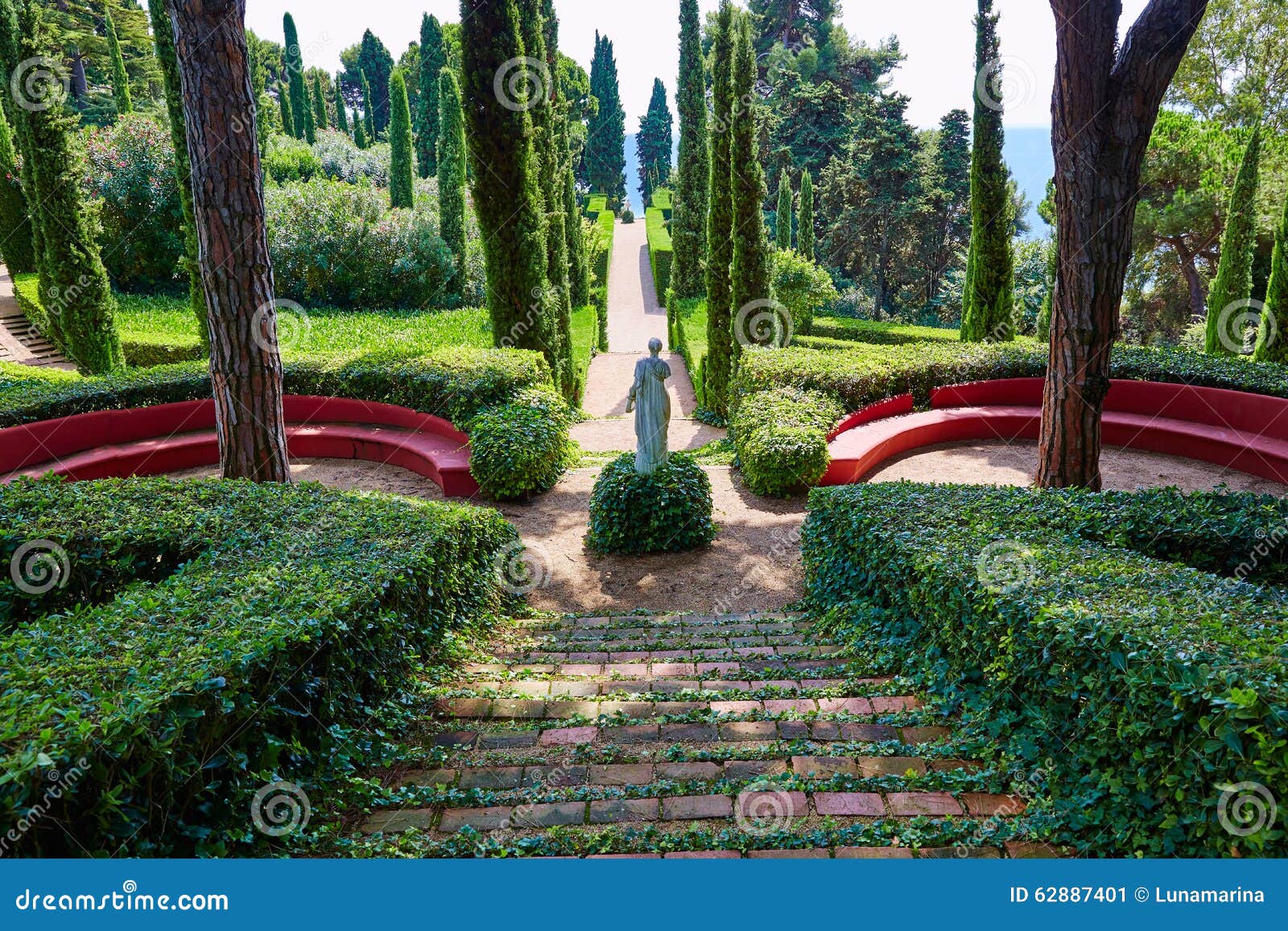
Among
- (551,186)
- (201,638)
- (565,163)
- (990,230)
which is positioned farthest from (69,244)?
(990,230)

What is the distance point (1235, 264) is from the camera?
17.0 metres

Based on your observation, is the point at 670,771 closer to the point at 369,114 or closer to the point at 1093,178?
the point at 1093,178

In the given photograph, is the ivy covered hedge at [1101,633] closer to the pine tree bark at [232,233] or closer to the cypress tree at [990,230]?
the pine tree bark at [232,233]

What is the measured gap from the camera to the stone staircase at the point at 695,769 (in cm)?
301

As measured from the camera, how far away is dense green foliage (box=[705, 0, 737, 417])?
591 inches

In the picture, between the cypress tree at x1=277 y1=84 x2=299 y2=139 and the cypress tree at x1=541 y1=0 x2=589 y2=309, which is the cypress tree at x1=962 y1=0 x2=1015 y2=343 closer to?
the cypress tree at x1=541 y1=0 x2=589 y2=309

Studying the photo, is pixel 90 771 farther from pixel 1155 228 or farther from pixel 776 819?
pixel 1155 228

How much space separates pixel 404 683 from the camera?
4.65 meters

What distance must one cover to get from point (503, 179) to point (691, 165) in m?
19.8

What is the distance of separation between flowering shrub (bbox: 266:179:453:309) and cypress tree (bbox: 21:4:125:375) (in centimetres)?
636

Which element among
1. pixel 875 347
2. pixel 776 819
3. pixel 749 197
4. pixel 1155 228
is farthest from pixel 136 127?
pixel 1155 228

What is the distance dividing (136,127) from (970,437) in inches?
885

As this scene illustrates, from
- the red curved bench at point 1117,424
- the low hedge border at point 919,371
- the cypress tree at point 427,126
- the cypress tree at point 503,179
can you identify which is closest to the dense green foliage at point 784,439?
the low hedge border at point 919,371

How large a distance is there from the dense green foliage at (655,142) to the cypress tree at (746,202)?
166 ft
